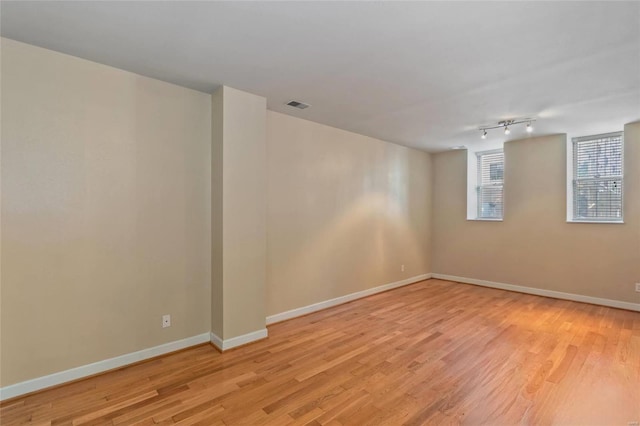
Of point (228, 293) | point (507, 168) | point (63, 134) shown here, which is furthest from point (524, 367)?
point (63, 134)

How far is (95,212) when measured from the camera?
8.30 feet

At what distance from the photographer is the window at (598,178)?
14.6 ft

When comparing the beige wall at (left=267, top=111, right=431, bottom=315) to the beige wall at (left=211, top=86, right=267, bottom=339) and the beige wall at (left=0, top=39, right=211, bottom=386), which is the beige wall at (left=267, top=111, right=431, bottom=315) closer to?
the beige wall at (left=211, top=86, right=267, bottom=339)

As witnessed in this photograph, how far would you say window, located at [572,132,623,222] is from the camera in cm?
446

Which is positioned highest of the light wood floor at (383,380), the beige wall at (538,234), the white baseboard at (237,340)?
the beige wall at (538,234)

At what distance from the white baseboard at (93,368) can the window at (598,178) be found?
5.75 meters

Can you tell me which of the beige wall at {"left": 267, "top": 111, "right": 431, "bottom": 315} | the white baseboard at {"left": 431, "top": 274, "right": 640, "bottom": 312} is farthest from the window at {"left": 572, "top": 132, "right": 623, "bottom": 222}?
the beige wall at {"left": 267, "top": 111, "right": 431, "bottom": 315}

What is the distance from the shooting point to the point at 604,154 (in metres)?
4.57

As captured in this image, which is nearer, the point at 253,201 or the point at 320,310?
the point at 253,201

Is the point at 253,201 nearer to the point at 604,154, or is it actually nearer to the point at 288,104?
the point at 288,104

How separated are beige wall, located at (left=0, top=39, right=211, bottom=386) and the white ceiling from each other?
0.94ft

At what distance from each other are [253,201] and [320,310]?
191cm

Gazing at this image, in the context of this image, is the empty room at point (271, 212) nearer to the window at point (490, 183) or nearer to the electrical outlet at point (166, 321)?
the electrical outlet at point (166, 321)

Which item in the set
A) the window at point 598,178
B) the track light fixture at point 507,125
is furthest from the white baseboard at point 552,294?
the track light fixture at point 507,125
